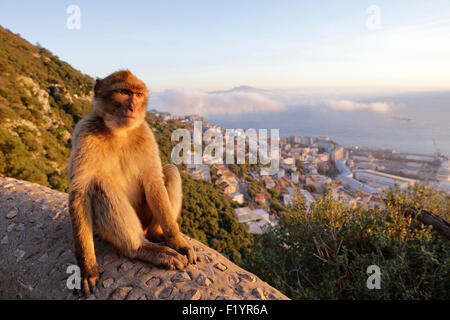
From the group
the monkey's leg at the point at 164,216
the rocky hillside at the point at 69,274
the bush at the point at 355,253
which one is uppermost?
the monkey's leg at the point at 164,216

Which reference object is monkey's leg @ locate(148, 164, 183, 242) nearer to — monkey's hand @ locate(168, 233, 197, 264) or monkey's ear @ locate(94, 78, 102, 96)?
monkey's hand @ locate(168, 233, 197, 264)

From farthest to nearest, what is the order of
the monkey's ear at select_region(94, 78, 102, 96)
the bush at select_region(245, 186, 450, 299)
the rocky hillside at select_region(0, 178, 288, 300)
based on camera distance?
the bush at select_region(245, 186, 450, 299) < the monkey's ear at select_region(94, 78, 102, 96) < the rocky hillside at select_region(0, 178, 288, 300)

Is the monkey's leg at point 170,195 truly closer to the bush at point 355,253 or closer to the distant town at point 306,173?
the bush at point 355,253

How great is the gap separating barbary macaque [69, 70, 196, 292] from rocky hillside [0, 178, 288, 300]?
0.54 ft

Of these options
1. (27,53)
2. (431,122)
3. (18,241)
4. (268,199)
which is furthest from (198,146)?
(18,241)

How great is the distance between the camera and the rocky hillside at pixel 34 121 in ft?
32.6

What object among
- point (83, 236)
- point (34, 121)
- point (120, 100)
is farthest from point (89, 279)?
point (34, 121)

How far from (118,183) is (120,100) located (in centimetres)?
87

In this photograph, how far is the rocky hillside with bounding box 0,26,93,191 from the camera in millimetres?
9938
